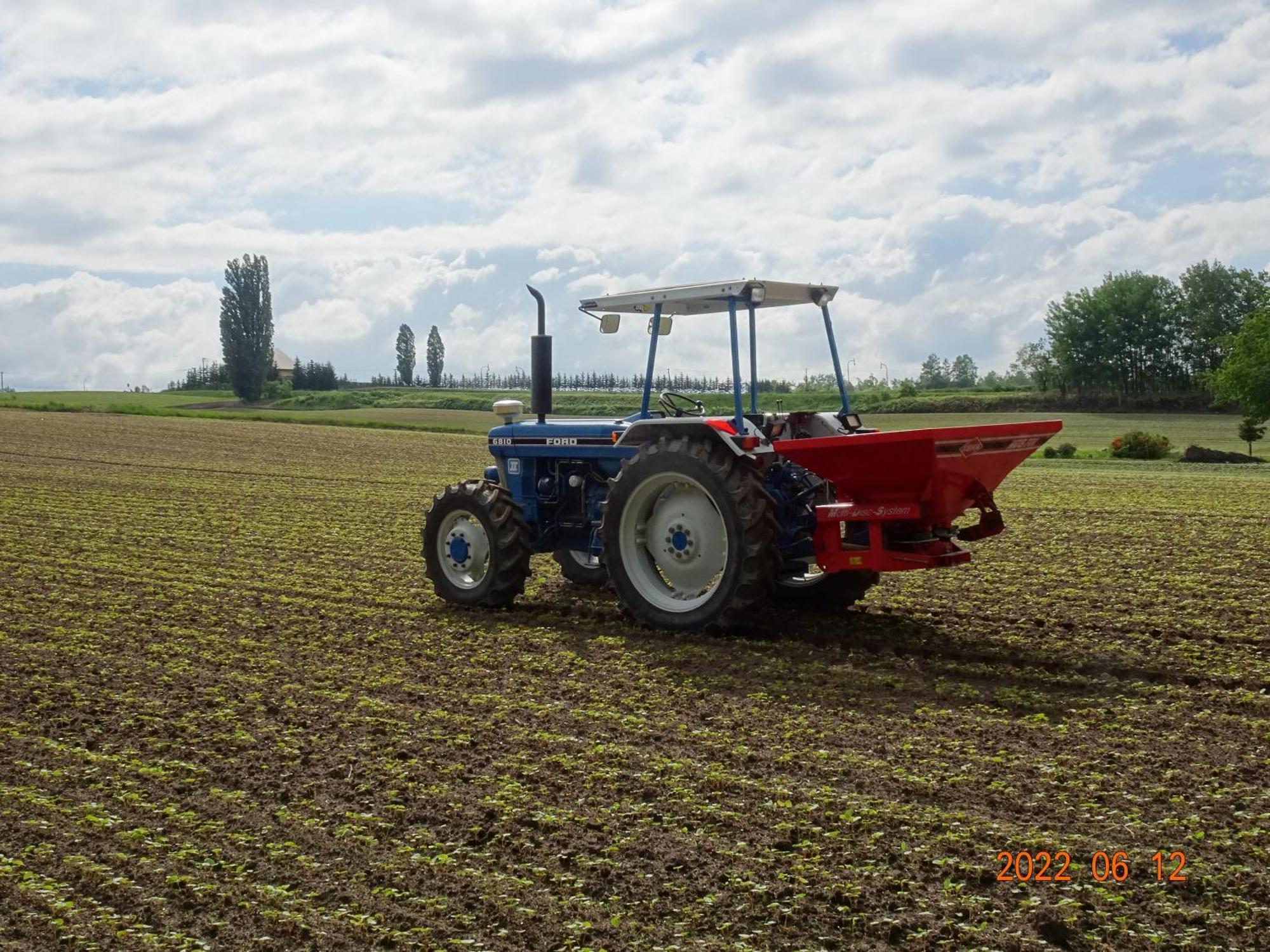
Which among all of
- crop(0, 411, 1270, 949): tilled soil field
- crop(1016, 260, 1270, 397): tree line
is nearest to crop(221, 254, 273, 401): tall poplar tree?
crop(1016, 260, 1270, 397): tree line

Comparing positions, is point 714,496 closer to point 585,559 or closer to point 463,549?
point 463,549

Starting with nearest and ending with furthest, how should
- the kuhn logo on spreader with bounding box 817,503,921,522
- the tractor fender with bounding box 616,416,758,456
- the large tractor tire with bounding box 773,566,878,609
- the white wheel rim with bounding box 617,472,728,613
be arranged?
1. the kuhn logo on spreader with bounding box 817,503,921,522
2. the tractor fender with bounding box 616,416,758,456
3. the white wheel rim with bounding box 617,472,728,613
4. the large tractor tire with bounding box 773,566,878,609

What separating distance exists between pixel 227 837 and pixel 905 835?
248 centimetres

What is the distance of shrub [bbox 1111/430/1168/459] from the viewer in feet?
107

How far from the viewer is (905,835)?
4434mm

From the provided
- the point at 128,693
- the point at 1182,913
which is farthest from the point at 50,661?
the point at 1182,913

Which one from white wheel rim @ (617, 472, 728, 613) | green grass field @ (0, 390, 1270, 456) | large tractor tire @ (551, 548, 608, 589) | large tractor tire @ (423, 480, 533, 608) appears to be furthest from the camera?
green grass field @ (0, 390, 1270, 456)

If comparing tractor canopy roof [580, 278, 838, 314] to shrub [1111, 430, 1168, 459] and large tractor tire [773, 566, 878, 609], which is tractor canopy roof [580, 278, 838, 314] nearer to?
large tractor tire [773, 566, 878, 609]

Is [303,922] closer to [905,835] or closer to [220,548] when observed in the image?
[905,835]

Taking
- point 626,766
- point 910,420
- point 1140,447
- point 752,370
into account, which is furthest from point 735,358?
point 910,420

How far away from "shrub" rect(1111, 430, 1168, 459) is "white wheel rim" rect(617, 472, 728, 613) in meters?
27.4

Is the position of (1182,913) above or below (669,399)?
below
